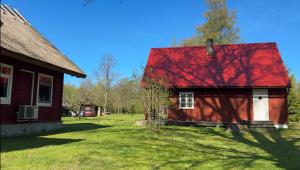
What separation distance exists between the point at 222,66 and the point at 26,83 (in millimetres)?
14613

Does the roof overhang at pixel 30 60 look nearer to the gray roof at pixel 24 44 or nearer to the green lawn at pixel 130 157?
the gray roof at pixel 24 44

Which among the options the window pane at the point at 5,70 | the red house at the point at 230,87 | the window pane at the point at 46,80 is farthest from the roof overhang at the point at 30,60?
the red house at the point at 230,87

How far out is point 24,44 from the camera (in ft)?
46.7

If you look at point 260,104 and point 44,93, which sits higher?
point 44,93

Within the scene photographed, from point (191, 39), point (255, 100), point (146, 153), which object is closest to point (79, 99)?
point (191, 39)

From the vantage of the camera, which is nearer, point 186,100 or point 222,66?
point 186,100

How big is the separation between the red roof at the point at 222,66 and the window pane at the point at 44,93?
23.6 feet

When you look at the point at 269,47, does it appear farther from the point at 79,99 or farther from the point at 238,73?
the point at 79,99

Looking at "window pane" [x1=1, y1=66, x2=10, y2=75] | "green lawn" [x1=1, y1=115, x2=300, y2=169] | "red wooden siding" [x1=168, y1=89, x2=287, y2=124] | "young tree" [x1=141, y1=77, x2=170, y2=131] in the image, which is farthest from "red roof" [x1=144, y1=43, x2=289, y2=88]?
"green lawn" [x1=1, y1=115, x2=300, y2=169]

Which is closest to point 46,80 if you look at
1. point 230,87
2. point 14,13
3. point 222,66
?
point 14,13

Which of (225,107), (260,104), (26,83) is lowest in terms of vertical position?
(225,107)

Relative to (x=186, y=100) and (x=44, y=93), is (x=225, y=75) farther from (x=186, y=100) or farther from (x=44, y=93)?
(x=44, y=93)

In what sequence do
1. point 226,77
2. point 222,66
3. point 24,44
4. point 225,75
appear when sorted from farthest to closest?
point 222,66, point 225,75, point 226,77, point 24,44

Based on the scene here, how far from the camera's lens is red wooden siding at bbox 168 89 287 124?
2259 cm
